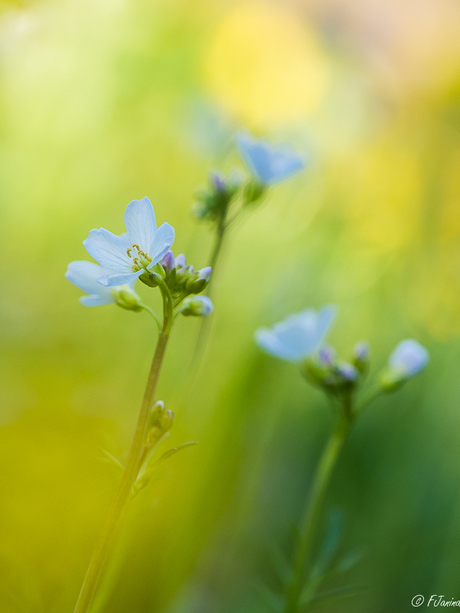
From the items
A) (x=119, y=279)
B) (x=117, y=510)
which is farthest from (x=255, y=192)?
(x=117, y=510)

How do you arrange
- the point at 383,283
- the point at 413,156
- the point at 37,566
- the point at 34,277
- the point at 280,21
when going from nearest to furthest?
the point at 37,566 < the point at 34,277 < the point at 383,283 < the point at 413,156 < the point at 280,21

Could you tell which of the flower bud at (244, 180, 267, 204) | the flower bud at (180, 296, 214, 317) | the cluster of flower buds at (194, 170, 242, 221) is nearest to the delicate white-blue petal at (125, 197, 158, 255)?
the flower bud at (180, 296, 214, 317)

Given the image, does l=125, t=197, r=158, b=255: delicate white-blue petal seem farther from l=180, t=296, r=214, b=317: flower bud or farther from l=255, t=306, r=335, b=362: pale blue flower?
l=255, t=306, r=335, b=362: pale blue flower

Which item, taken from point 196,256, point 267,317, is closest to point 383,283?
point 267,317

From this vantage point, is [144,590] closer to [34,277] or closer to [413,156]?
[34,277]

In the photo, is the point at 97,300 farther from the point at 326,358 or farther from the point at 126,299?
the point at 326,358

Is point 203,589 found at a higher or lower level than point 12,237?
lower

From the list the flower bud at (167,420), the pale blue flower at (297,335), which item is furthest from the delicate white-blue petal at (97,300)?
the pale blue flower at (297,335)
